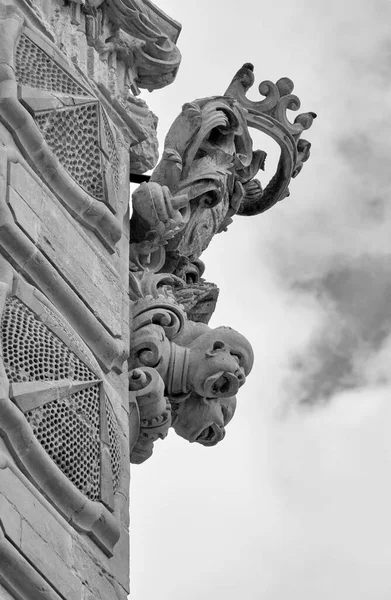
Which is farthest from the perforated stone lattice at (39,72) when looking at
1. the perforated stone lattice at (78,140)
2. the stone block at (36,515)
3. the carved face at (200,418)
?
the stone block at (36,515)

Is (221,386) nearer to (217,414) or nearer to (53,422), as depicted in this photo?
(217,414)

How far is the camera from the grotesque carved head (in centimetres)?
1157

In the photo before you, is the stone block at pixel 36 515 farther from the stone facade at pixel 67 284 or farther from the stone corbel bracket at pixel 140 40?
the stone corbel bracket at pixel 140 40

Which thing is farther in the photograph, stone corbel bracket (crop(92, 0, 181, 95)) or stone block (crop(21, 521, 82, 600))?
stone corbel bracket (crop(92, 0, 181, 95))

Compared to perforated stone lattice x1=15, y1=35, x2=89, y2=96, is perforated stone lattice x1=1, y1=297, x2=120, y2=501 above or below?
below

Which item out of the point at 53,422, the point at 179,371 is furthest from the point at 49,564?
the point at 179,371

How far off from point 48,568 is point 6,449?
0.55 metres

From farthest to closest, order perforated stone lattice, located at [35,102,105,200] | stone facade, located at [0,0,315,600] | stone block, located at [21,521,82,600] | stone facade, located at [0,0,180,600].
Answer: perforated stone lattice, located at [35,102,105,200] → stone facade, located at [0,0,315,600] → stone facade, located at [0,0,180,600] → stone block, located at [21,521,82,600]

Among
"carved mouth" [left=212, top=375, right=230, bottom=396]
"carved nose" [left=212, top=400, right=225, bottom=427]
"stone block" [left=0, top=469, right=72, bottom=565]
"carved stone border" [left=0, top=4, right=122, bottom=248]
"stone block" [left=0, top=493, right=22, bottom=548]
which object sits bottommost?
"stone block" [left=0, top=493, right=22, bottom=548]

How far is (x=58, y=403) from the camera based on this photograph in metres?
10.2

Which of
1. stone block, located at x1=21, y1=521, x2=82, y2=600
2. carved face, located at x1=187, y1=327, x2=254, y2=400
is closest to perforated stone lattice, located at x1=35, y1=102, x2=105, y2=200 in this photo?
carved face, located at x1=187, y1=327, x2=254, y2=400

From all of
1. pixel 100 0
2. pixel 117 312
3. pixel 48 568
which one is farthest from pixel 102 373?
pixel 100 0

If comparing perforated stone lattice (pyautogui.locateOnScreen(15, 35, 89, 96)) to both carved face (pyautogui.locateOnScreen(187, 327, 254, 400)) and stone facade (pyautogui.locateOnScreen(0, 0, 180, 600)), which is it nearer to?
stone facade (pyautogui.locateOnScreen(0, 0, 180, 600))

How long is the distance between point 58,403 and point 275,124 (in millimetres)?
3710
